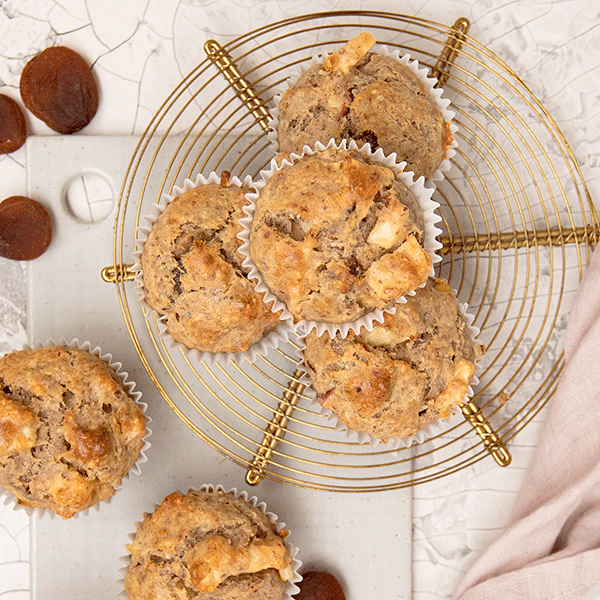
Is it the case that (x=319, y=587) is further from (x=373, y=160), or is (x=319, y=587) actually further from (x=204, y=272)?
(x=373, y=160)

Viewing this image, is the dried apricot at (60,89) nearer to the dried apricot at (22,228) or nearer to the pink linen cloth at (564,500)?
the dried apricot at (22,228)

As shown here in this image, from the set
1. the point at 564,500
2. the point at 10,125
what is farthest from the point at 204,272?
the point at 564,500

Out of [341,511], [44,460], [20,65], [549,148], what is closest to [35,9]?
[20,65]

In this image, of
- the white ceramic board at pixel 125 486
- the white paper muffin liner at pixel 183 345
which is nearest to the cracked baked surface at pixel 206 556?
the white ceramic board at pixel 125 486

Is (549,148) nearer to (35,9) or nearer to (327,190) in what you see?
(327,190)

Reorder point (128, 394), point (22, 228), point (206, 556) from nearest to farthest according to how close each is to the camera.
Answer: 1. point (206, 556)
2. point (128, 394)
3. point (22, 228)

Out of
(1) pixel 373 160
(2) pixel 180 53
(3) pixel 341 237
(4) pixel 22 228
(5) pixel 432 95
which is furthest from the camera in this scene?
(2) pixel 180 53

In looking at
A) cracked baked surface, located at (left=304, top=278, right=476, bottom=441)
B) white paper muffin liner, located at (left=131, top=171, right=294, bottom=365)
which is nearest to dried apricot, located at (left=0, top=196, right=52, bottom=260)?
white paper muffin liner, located at (left=131, top=171, right=294, bottom=365)
